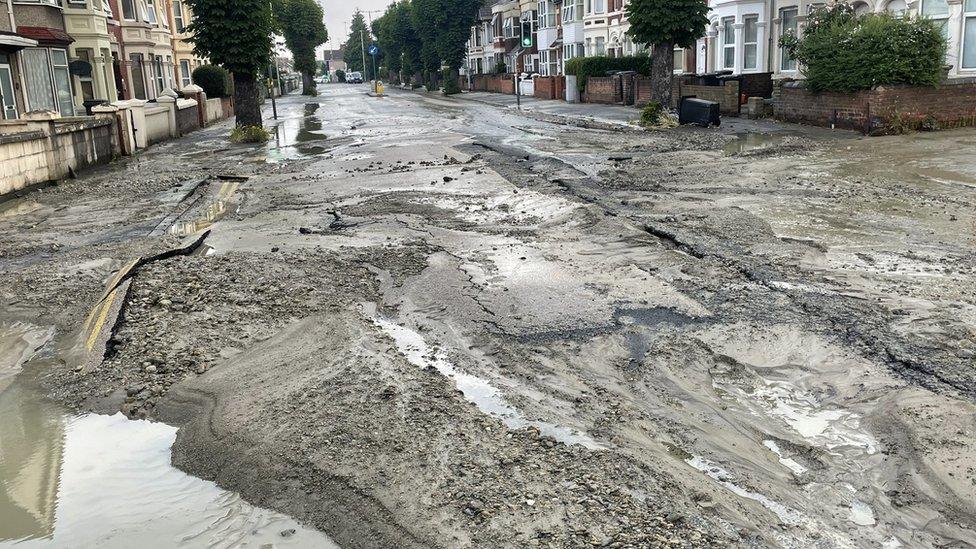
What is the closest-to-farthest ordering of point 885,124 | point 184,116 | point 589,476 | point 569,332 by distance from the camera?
point 589,476 < point 569,332 < point 885,124 < point 184,116

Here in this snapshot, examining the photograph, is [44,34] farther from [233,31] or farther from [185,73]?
[185,73]

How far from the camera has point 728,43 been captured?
112ft

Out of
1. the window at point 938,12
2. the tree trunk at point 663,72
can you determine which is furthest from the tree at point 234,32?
the window at point 938,12

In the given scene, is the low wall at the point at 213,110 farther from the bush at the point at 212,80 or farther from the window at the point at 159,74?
the window at the point at 159,74

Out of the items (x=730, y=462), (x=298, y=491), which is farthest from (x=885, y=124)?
(x=298, y=491)

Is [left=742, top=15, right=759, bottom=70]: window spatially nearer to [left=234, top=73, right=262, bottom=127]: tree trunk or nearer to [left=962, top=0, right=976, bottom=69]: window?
[left=962, top=0, right=976, bottom=69]: window

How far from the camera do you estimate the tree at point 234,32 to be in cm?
2691

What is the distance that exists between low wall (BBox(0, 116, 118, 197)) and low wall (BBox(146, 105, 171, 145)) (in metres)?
4.45

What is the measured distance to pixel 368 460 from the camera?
14.9ft

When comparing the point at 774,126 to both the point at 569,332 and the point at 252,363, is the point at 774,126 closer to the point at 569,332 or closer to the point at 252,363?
the point at 569,332

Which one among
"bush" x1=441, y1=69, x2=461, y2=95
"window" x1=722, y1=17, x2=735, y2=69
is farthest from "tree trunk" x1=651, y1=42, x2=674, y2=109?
"bush" x1=441, y1=69, x2=461, y2=95

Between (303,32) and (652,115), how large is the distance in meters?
75.3

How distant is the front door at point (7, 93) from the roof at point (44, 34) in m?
1.89

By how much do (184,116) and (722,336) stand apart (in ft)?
99.7
